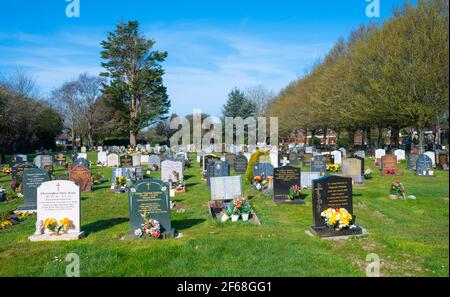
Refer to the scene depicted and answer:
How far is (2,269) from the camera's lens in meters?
6.59

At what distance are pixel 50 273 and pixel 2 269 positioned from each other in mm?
1081

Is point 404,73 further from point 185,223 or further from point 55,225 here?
point 55,225

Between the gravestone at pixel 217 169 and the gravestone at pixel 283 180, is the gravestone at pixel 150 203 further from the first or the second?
the gravestone at pixel 217 169

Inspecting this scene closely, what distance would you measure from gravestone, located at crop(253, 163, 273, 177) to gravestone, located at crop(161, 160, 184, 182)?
378cm

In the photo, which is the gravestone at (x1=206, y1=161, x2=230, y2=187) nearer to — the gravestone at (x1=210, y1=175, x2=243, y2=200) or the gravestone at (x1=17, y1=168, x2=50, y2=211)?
the gravestone at (x1=210, y1=175, x2=243, y2=200)

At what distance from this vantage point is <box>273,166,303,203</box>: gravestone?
13.6 meters

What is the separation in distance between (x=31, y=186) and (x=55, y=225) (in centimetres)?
487

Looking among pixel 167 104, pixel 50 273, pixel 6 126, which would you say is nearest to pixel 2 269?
pixel 50 273

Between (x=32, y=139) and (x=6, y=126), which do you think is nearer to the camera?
(x=6, y=126)

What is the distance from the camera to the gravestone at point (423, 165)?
791 inches

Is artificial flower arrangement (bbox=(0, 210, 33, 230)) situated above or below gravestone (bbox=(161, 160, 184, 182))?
below

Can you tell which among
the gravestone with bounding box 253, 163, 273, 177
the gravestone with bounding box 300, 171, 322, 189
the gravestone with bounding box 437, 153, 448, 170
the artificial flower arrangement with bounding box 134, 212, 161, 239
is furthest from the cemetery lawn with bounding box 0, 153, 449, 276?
the gravestone with bounding box 437, 153, 448, 170

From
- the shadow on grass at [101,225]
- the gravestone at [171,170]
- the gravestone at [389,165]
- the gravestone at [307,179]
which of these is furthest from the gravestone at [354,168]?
the shadow on grass at [101,225]
